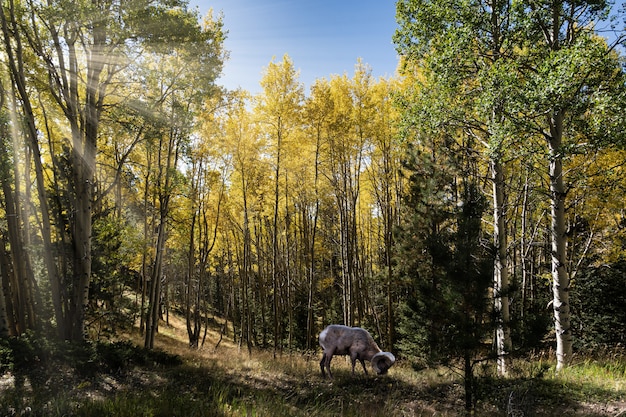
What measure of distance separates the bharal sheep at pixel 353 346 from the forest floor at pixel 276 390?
409mm

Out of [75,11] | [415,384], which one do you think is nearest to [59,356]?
[75,11]

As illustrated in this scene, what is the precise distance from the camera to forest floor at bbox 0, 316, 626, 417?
4953 millimetres

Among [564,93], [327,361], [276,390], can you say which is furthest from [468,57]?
[276,390]

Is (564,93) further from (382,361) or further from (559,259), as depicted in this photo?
(382,361)

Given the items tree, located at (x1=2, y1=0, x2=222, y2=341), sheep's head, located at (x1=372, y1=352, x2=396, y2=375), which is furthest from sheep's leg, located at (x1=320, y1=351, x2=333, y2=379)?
tree, located at (x1=2, y1=0, x2=222, y2=341)

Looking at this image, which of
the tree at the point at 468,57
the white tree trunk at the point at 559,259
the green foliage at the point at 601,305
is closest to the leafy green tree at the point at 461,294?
the tree at the point at 468,57

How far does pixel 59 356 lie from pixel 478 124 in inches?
411

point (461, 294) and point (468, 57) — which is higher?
point (468, 57)

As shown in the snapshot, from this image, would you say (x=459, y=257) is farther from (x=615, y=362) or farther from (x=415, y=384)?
(x=615, y=362)

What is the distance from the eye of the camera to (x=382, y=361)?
7.52 meters

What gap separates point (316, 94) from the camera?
11.9 m

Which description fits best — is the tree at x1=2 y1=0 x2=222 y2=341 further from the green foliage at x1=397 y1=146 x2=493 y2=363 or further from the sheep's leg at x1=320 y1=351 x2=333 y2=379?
the green foliage at x1=397 y1=146 x2=493 y2=363

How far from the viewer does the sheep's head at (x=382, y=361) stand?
24.4 ft

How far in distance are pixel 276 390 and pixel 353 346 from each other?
1.85m
